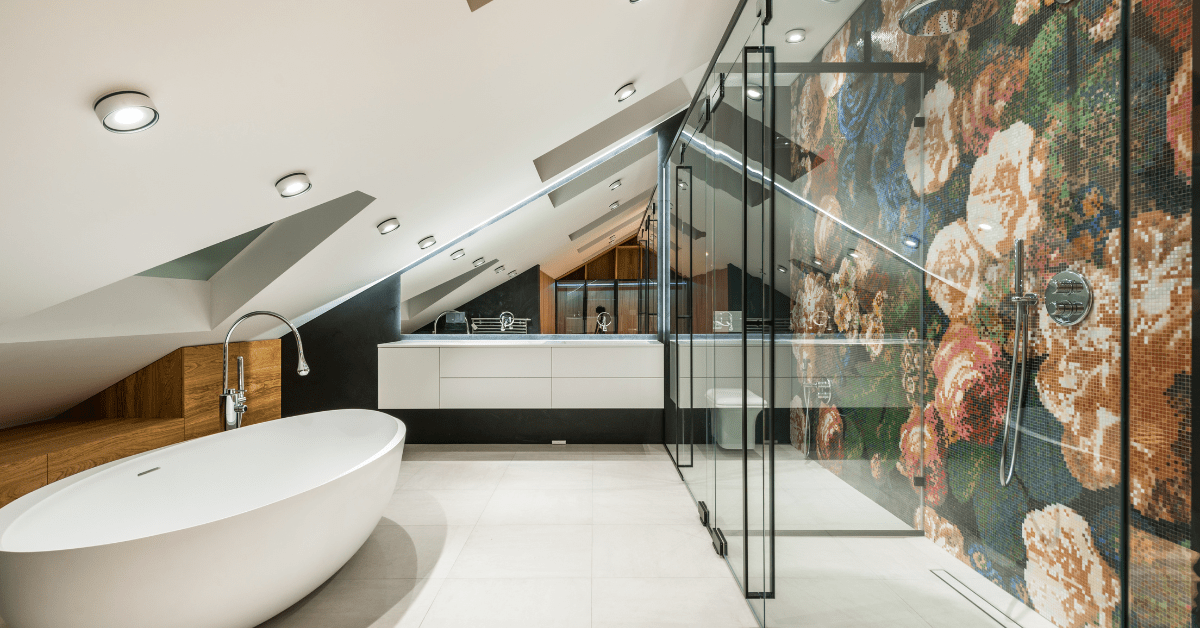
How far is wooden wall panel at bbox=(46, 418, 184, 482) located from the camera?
213cm

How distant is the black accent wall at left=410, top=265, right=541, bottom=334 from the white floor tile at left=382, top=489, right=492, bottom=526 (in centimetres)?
145

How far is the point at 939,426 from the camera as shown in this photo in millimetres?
831

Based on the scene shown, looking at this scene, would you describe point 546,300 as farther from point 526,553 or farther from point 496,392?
point 526,553

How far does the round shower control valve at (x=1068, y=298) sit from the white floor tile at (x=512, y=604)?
1.71 metres

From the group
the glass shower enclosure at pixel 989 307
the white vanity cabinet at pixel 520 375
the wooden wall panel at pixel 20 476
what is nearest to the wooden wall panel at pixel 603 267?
the white vanity cabinet at pixel 520 375

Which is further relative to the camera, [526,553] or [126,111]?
[526,553]

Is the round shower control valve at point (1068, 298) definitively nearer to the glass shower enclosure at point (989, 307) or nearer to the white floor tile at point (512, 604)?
the glass shower enclosure at point (989, 307)

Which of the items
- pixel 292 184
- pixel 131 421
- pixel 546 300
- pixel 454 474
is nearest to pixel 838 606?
pixel 292 184

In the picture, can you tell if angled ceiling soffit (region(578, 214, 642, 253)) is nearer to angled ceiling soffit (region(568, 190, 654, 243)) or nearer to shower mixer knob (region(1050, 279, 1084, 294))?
angled ceiling soffit (region(568, 190, 654, 243))

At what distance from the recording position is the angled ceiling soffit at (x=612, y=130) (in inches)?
135

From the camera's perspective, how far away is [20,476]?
195 centimetres

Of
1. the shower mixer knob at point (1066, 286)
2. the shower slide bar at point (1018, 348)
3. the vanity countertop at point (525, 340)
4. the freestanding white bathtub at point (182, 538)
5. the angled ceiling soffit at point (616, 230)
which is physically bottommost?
the freestanding white bathtub at point (182, 538)

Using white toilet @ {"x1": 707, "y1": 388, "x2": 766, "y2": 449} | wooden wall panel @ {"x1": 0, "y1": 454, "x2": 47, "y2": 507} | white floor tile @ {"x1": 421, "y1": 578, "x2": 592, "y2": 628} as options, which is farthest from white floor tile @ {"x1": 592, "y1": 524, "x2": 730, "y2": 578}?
wooden wall panel @ {"x1": 0, "y1": 454, "x2": 47, "y2": 507}

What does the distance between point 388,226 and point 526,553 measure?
5.87 feet
